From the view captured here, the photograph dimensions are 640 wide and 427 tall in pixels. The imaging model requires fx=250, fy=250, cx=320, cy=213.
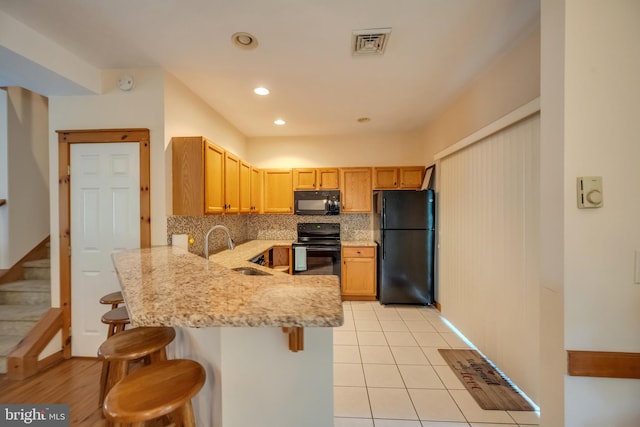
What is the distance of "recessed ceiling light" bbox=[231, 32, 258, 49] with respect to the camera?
1.81 m

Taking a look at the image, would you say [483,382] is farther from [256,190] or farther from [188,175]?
[256,190]

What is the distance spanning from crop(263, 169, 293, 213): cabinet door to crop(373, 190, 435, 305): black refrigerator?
1563 mm

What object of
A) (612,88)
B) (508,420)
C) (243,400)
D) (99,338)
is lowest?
(508,420)

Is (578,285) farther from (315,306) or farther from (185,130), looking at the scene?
(185,130)

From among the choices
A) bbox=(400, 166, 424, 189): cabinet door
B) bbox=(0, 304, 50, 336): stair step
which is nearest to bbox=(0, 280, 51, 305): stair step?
bbox=(0, 304, 50, 336): stair step

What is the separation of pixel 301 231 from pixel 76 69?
3.22m

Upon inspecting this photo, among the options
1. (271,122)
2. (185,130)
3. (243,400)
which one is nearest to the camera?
(243,400)

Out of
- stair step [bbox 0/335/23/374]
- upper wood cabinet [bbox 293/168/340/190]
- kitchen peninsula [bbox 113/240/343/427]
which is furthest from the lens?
upper wood cabinet [bbox 293/168/340/190]

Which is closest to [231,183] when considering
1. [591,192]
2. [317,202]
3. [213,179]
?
[213,179]

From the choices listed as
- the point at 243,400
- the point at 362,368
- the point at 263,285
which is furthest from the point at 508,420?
the point at 263,285

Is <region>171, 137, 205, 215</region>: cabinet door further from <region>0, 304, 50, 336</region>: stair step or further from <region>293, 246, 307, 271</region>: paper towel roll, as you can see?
<region>293, 246, 307, 271</region>: paper towel roll

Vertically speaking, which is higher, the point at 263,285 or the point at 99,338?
the point at 263,285

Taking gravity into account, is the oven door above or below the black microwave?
below

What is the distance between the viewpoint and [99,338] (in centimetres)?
227
